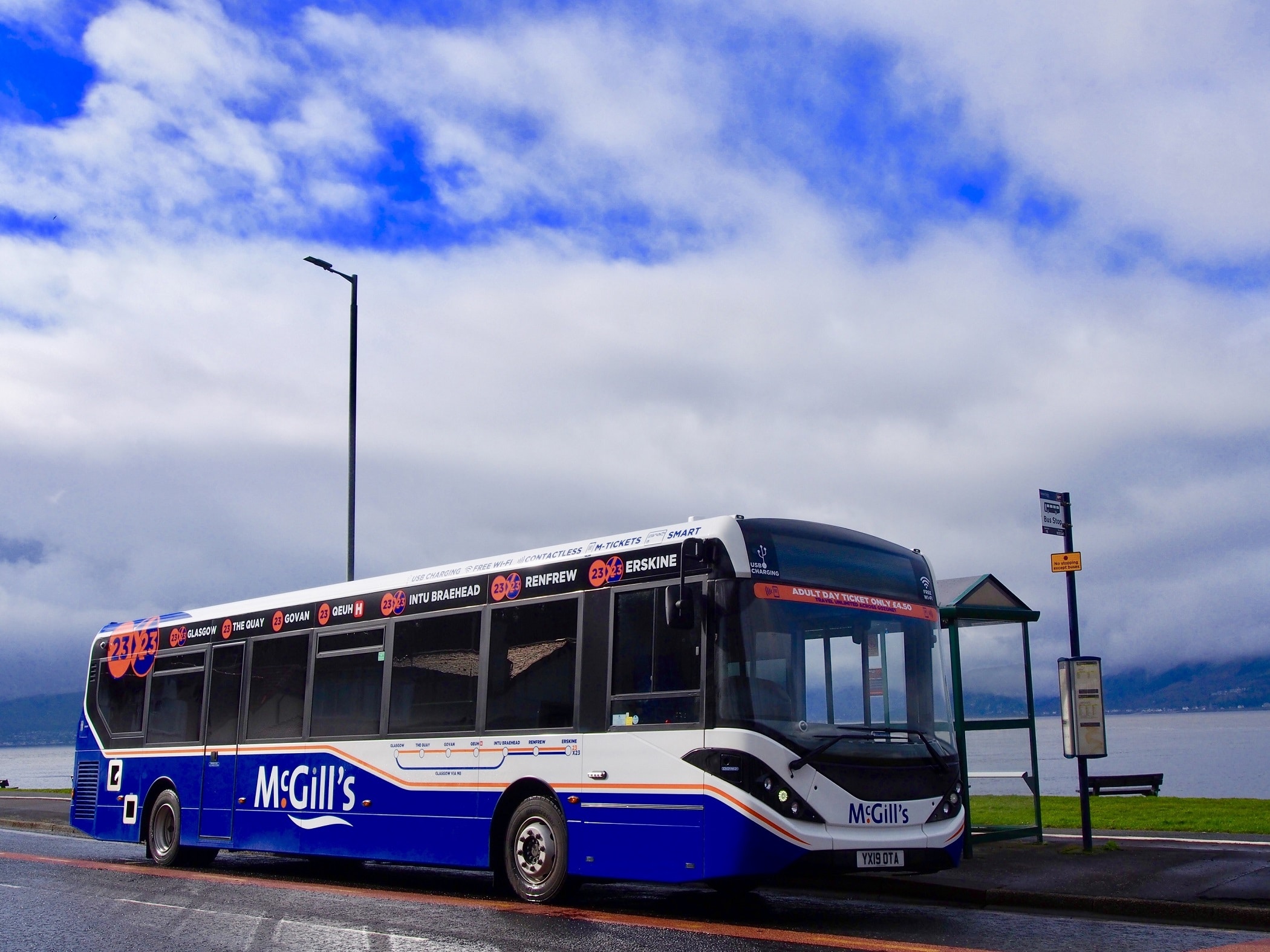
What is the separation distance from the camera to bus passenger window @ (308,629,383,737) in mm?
13070

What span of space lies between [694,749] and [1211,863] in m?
5.19

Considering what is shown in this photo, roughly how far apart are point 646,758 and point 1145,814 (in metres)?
11.9

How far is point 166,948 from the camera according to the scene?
28.7 feet

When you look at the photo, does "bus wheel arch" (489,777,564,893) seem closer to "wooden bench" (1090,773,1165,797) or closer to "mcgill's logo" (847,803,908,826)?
"mcgill's logo" (847,803,908,826)

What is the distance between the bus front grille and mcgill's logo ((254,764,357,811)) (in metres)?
4.58

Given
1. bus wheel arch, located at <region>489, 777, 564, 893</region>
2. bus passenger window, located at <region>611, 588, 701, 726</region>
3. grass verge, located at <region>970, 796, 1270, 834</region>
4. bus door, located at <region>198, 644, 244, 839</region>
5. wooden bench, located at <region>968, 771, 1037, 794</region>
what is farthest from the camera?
grass verge, located at <region>970, 796, 1270, 834</region>

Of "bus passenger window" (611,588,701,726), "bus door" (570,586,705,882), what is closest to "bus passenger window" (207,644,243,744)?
"bus door" (570,586,705,882)

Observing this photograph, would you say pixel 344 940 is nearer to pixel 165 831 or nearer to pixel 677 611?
pixel 677 611

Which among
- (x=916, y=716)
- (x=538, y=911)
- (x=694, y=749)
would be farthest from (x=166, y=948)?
(x=916, y=716)

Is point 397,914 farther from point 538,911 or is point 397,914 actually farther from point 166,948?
point 166,948

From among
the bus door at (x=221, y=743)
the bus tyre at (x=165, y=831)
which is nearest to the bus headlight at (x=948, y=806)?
the bus door at (x=221, y=743)

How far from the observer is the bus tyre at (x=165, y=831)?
16094 millimetres

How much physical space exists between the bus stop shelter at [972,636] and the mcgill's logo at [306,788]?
646cm

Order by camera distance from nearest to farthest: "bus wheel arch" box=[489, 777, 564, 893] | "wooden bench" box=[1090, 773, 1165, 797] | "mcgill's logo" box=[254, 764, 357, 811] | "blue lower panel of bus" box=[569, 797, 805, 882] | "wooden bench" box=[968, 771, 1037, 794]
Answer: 1. "blue lower panel of bus" box=[569, 797, 805, 882]
2. "bus wheel arch" box=[489, 777, 564, 893]
3. "mcgill's logo" box=[254, 764, 357, 811]
4. "wooden bench" box=[968, 771, 1037, 794]
5. "wooden bench" box=[1090, 773, 1165, 797]
